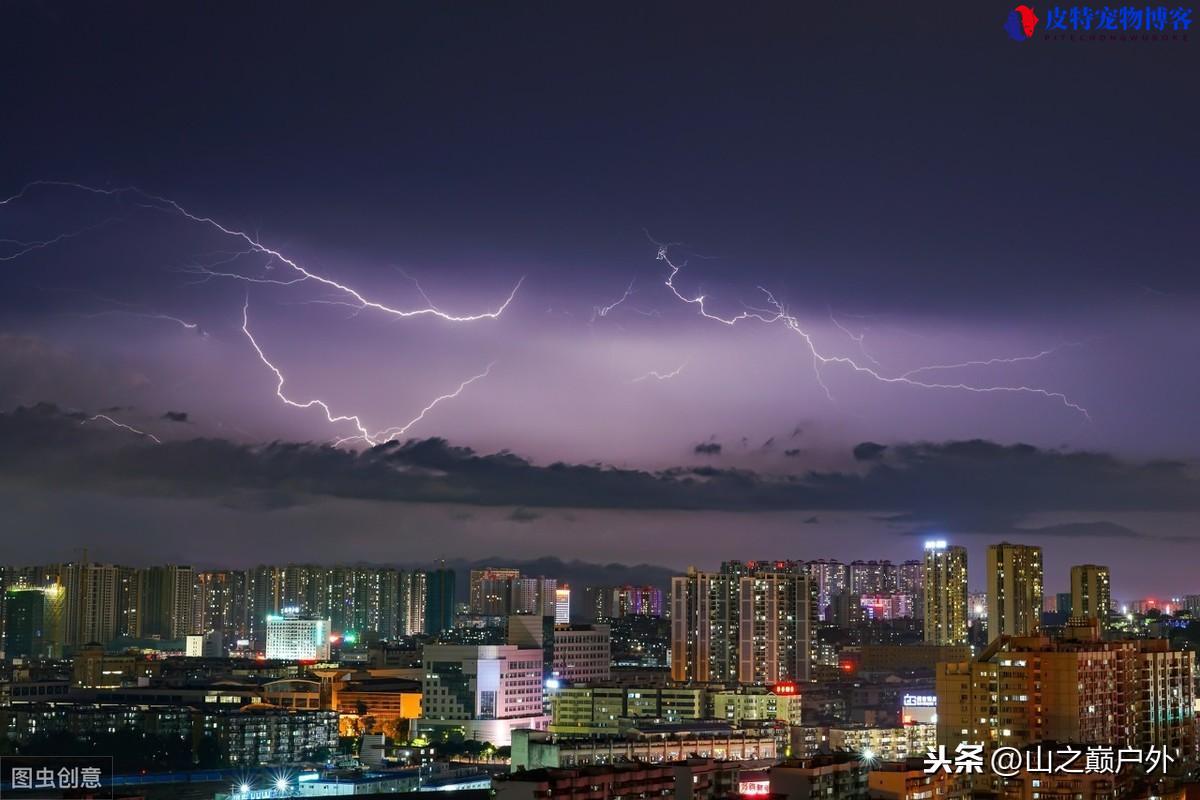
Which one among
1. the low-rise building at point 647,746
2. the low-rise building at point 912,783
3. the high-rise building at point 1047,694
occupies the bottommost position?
the low-rise building at point 647,746

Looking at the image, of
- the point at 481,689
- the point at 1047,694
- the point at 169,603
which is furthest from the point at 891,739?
the point at 169,603

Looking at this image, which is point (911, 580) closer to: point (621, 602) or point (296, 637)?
point (621, 602)

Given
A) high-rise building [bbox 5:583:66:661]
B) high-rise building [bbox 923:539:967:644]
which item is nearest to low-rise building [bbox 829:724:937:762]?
high-rise building [bbox 923:539:967:644]

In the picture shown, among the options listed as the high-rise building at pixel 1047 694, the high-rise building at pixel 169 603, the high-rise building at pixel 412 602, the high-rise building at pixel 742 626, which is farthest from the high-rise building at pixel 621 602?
the high-rise building at pixel 1047 694

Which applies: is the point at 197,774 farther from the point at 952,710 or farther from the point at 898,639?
the point at 898,639

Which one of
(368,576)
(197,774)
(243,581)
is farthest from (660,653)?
(197,774)

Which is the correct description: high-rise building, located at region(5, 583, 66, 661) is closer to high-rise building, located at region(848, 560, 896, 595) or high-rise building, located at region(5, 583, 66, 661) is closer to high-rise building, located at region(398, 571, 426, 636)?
high-rise building, located at region(398, 571, 426, 636)

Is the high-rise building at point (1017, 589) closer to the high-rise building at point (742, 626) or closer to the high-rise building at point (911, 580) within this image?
the high-rise building at point (742, 626)
